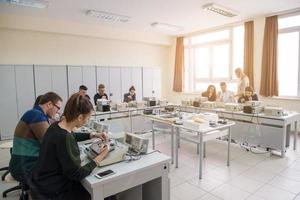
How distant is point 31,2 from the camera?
13.0 ft

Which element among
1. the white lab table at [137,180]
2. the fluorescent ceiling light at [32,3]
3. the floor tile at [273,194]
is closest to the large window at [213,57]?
the floor tile at [273,194]

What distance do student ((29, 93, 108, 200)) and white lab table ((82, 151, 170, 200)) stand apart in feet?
0.36

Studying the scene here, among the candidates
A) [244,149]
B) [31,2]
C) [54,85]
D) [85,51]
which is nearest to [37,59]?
[54,85]

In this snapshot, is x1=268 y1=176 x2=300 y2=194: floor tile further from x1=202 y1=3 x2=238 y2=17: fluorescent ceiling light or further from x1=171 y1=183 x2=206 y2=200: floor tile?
x1=202 y1=3 x2=238 y2=17: fluorescent ceiling light

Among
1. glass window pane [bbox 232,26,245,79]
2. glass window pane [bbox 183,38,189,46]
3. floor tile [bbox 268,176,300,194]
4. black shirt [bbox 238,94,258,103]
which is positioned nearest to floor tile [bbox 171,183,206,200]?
floor tile [bbox 268,176,300,194]

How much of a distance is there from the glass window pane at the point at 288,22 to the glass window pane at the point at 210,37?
1.47m

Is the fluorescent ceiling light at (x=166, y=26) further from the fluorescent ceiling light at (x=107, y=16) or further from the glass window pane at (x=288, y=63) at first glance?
the glass window pane at (x=288, y=63)

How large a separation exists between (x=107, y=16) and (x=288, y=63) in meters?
4.47

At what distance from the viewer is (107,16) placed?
4.94 meters

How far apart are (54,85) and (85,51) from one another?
1418 millimetres

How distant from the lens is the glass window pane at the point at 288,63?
4.95 m

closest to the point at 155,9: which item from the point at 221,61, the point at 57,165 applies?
the point at 221,61

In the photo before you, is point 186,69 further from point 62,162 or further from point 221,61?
point 62,162

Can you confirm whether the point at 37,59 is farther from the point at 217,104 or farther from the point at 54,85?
the point at 217,104
